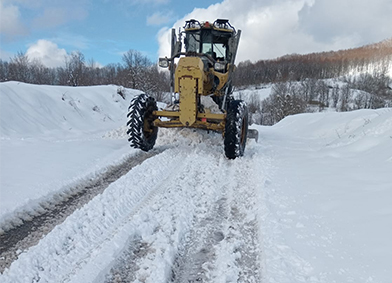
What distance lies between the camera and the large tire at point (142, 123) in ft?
22.2

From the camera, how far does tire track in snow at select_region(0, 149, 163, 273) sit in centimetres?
293

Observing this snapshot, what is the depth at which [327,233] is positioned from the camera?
3.14m

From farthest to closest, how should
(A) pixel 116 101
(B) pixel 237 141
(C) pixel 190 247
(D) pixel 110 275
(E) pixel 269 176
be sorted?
(A) pixel 116 101 → (B) pixel 237 141 → (E) pixel 269 176 → (C) pixel 190 247 → (D) pixel 110 275

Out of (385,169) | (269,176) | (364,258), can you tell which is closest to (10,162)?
(269,176)

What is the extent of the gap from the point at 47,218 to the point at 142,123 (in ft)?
11.8

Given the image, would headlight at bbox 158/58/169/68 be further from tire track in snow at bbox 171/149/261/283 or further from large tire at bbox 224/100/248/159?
tire track in snow at bbox 171/149/261/283

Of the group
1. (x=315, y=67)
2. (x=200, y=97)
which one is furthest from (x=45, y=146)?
(x=315, y=67)

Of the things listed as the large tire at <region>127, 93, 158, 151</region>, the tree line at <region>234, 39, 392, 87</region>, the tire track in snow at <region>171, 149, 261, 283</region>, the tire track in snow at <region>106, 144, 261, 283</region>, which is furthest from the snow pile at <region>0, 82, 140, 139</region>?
the tree line at <region>234, 39, 392, 87</region>

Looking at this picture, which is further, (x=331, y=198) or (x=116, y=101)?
(x=116, y=101)

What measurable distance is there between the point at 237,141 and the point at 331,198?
2.58m

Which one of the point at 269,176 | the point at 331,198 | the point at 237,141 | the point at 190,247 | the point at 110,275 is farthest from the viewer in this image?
the point at 237,141

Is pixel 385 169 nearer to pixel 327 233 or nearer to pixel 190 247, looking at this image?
pixel 327 233

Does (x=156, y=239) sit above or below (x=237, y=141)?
below

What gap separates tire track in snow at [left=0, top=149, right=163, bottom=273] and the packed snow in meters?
0.12
